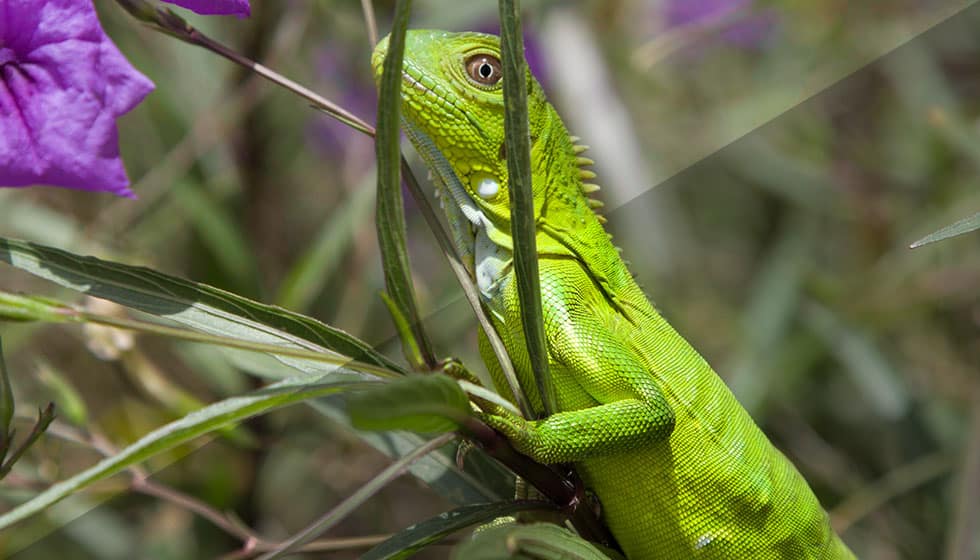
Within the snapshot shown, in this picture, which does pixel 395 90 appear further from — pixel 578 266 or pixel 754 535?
pixel 754 535

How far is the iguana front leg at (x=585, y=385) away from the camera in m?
1.31

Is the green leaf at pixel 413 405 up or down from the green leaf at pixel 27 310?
down

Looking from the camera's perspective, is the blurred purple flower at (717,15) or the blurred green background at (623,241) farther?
the blurred purple flower at (717,15)

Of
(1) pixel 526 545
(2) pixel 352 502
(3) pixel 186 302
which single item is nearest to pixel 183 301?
(3) pixel 186 302

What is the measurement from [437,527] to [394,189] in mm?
436

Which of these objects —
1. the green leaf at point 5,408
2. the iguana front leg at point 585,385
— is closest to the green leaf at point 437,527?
the iguana front leg at point 585,385

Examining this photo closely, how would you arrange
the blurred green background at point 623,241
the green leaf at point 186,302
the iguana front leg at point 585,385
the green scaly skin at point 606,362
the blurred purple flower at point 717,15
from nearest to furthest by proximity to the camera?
the green leaf at point 186,302 < the iguana front leg at point 585,385 < the green scaly skin at point 606,362 < the blurred green background at point 623,241 < the blurred purple flower at point 717,15

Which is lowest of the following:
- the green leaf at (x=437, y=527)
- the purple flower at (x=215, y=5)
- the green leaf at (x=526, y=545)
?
the green leaf at (x=437, y=527)

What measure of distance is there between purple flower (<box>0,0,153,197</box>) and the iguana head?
1.81 ft

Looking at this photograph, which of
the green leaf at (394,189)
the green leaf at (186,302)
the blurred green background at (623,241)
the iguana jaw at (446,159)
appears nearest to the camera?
the green leaf at (394,189)

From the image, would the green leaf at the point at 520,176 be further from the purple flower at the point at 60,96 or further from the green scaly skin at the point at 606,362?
the purple flower at the point at 60,96

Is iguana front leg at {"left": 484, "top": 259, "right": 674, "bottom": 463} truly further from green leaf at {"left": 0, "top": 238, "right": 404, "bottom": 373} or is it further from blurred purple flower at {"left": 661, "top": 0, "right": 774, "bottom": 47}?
blurred purple flower at {"left": 661, "top": 0, "right": 774, "bottom": 47}

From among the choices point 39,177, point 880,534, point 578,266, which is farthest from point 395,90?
point 880,534

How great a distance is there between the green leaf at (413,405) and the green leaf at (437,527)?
165 millimetres
